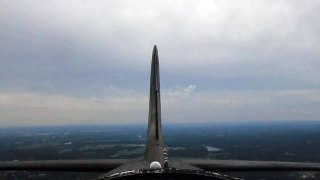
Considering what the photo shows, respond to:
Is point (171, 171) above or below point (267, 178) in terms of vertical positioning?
above

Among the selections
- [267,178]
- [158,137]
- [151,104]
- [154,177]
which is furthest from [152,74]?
[267,178]

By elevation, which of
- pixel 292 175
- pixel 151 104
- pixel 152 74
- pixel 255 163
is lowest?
pixel 292 175

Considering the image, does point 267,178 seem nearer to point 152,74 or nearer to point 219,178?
point 152,74

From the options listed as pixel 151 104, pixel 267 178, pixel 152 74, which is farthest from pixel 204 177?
pixel 267 178

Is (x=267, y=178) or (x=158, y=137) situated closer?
(x=158, y=137)

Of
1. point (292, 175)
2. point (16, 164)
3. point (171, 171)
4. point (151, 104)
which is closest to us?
point (171, 171)

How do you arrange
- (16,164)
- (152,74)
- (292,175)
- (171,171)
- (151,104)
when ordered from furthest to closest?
(292,175) < (152,74) < (151,104) < (16,164) < (171,171)

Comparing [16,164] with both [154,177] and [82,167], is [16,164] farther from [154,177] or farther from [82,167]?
[154,177]
